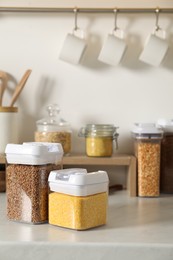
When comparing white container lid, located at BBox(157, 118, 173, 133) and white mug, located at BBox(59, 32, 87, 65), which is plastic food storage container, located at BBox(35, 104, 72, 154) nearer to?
white mug, located at BBox(59, 32, 87, 65)

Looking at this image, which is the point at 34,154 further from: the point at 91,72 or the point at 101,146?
the point at 91,72

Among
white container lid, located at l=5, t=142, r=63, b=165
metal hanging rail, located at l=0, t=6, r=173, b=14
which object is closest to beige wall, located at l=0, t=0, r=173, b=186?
metal hanging rail, located at l=0, t=6, r=173, b=14

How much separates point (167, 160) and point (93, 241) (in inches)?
22.6

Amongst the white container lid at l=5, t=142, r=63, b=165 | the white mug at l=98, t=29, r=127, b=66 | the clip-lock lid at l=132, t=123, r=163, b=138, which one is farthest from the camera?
the white mug at l=98, t=29, r=127, b=66

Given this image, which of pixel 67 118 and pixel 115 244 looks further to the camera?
pixel 67 118

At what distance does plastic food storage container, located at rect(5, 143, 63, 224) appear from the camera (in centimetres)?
90

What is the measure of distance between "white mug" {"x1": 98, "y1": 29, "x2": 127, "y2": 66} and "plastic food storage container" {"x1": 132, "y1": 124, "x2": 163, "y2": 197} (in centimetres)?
25

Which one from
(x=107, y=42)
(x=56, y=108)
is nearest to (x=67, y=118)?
(x=56, y=108)

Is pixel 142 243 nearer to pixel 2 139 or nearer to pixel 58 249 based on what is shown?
pixel 58 249

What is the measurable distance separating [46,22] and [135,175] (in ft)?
1.92

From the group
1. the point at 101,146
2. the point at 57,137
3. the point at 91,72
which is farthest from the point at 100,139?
the point at 91,72

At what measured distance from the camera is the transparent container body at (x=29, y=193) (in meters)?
0.90

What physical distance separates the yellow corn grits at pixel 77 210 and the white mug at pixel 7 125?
19.1 inches

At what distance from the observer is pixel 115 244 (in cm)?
75
